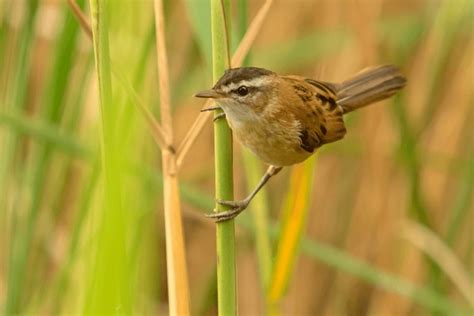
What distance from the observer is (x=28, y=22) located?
1.81 m

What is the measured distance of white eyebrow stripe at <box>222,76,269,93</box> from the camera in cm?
161

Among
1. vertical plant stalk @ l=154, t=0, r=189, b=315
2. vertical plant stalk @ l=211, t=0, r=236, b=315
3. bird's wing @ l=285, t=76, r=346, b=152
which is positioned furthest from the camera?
bird's wing @ l=285, t=76, r=346, b=152

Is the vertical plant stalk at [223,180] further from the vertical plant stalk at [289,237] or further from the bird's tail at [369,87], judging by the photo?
the bird's tail at [369,87]

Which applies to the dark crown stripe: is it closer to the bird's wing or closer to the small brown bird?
the small brown bird

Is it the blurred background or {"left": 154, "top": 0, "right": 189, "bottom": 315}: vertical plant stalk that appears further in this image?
the blurred background

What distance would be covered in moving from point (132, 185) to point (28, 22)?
853mm

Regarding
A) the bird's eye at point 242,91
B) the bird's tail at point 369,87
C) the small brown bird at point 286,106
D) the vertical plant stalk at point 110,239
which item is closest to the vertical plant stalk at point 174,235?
the small brown bird at point 286,106

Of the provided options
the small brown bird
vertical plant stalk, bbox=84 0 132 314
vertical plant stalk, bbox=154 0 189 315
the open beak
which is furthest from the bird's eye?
vertical plant stalk, bbox=84 0 132 314

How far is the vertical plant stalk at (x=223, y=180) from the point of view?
1357mm

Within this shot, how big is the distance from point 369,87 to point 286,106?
32cm

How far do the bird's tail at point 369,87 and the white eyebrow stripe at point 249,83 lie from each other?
0.42 meters

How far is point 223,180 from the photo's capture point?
4.58ft

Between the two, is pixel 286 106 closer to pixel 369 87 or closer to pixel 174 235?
pixel 369 87

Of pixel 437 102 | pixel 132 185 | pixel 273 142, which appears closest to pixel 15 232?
pixel 273 142
